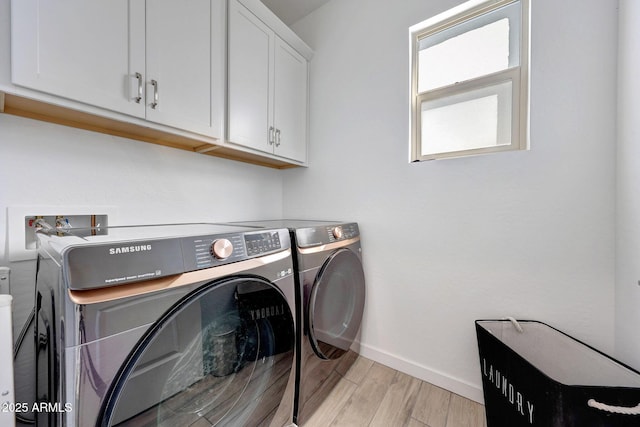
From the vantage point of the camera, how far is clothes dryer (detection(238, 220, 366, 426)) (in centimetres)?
106

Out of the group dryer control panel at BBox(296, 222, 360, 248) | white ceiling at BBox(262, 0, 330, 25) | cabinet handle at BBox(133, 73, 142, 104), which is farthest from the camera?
white ceiling at BBox(262, 0, 330, 25)

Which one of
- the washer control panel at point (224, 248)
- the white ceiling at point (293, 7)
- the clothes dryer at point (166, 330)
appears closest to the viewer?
the clothes dryer at point (166, 330)

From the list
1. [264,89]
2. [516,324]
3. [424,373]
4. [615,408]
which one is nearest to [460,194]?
[516,324]

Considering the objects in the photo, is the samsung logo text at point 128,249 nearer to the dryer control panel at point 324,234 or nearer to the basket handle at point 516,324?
the dryer control panel at point 324,234

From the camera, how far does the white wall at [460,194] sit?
1034 mm

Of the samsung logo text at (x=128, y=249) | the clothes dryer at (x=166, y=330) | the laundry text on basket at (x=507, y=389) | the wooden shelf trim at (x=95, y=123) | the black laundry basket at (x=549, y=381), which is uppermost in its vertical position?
the wooden shelf trim at (x=95, y=123)

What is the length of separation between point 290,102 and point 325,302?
1.40m

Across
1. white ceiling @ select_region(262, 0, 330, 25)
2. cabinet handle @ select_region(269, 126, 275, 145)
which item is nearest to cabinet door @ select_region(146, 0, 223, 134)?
cabinet handle @ select_region(269, 126, 275, 145)

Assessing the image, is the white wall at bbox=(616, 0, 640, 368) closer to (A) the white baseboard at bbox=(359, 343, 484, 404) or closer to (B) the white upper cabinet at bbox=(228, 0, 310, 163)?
(A) the white baseboard at bbox=(359, 343, 484, 404)

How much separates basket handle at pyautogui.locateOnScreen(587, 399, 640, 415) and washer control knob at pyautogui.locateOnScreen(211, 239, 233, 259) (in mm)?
1222

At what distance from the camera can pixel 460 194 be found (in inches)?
52.5

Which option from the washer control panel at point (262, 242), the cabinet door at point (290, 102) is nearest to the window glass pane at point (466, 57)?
the cabinet door at point (290, 102)

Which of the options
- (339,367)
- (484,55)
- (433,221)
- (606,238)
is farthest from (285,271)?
(484,55)

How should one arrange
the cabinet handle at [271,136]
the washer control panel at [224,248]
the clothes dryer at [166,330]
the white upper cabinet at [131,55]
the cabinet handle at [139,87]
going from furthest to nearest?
1. the cabinet handle at [271,136]
2. the cabinet handle at [139,87]
3. the white upper cabinet at [131,55]
4. the washer control panel at [224,248]
5. the clothes dryer at [166,330]
